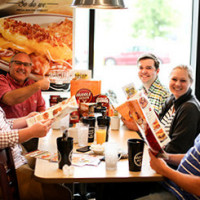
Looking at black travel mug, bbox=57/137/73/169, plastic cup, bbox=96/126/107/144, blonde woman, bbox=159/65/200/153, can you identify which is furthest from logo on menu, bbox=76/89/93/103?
black travel mug, bbox=57/137/73/169

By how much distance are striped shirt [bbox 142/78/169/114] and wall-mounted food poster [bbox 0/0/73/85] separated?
947 millimetres

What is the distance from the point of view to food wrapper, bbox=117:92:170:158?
154 cm

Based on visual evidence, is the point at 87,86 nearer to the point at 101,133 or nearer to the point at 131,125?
the point at 131,125

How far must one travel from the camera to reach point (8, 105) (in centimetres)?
323

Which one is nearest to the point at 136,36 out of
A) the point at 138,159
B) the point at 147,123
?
the point at 138,159

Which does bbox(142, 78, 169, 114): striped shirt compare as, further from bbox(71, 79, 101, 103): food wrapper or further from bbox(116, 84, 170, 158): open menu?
bbox(116, 84, 170, 158): open menu

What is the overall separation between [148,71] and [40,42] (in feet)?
4.02

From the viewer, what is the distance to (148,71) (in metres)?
3.56

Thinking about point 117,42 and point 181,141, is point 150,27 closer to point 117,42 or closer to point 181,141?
point 117,42

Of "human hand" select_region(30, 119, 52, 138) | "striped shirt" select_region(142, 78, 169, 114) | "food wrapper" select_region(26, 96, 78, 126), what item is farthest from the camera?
"striped shirt" select_region(142, 78, 169, 114)

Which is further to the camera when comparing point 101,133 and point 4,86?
point 4,86

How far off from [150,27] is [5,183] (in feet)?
9.66

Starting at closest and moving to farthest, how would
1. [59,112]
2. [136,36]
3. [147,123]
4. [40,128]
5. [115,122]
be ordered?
[147,123] < [59,112] < [40,128] < [115,122] < [136,36]

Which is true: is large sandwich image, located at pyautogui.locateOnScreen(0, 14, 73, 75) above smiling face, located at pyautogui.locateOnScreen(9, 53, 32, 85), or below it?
above
